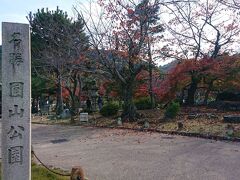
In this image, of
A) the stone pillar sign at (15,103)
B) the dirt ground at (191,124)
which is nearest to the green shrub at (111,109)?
the dirt ground at (191,124)

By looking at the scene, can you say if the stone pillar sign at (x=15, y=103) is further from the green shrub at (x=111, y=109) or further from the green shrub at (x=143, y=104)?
the green shrub at (x=143, y=104)

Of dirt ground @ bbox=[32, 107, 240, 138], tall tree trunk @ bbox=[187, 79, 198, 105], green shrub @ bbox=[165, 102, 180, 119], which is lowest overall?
dirt ground @ bbox=[32, 107, 240, 138]

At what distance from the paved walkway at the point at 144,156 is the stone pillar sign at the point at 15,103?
Result: 2.43m

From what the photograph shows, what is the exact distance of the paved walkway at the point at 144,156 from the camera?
7891 mm

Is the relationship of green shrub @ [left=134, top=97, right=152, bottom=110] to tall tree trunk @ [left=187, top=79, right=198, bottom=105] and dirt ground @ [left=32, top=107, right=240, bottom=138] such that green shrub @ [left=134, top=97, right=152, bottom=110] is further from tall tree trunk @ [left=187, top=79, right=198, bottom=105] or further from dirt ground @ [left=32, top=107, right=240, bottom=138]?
dirt ground @ [left=32, top=107, right=240, bottom=138]

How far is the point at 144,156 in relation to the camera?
1004 cm

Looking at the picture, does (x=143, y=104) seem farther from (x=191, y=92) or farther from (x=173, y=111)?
(x=173, y=111)

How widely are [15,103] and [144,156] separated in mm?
5379

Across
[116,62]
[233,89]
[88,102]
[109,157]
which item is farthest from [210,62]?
[109,157]

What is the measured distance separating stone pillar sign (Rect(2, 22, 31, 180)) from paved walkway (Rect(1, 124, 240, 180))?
2435 mm

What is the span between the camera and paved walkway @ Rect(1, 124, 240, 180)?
7.89 m

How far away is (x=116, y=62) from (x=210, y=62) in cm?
683

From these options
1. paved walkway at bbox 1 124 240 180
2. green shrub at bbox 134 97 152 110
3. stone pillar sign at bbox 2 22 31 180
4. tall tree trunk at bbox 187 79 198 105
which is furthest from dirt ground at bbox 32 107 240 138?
stone pillar sign at bbox 2 22 31 180

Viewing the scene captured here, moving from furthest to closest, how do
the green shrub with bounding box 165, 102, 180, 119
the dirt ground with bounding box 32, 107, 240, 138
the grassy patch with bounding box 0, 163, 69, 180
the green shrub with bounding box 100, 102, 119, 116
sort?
→ the green shrub with bounding box 100, 102, 119, 116
the green shrub with bounding box 165, 102, 180, 119
the dirt ground with bounding box 32, 107, 240, 138
the grassy patch with bounding box 0, 163, 69, 180
